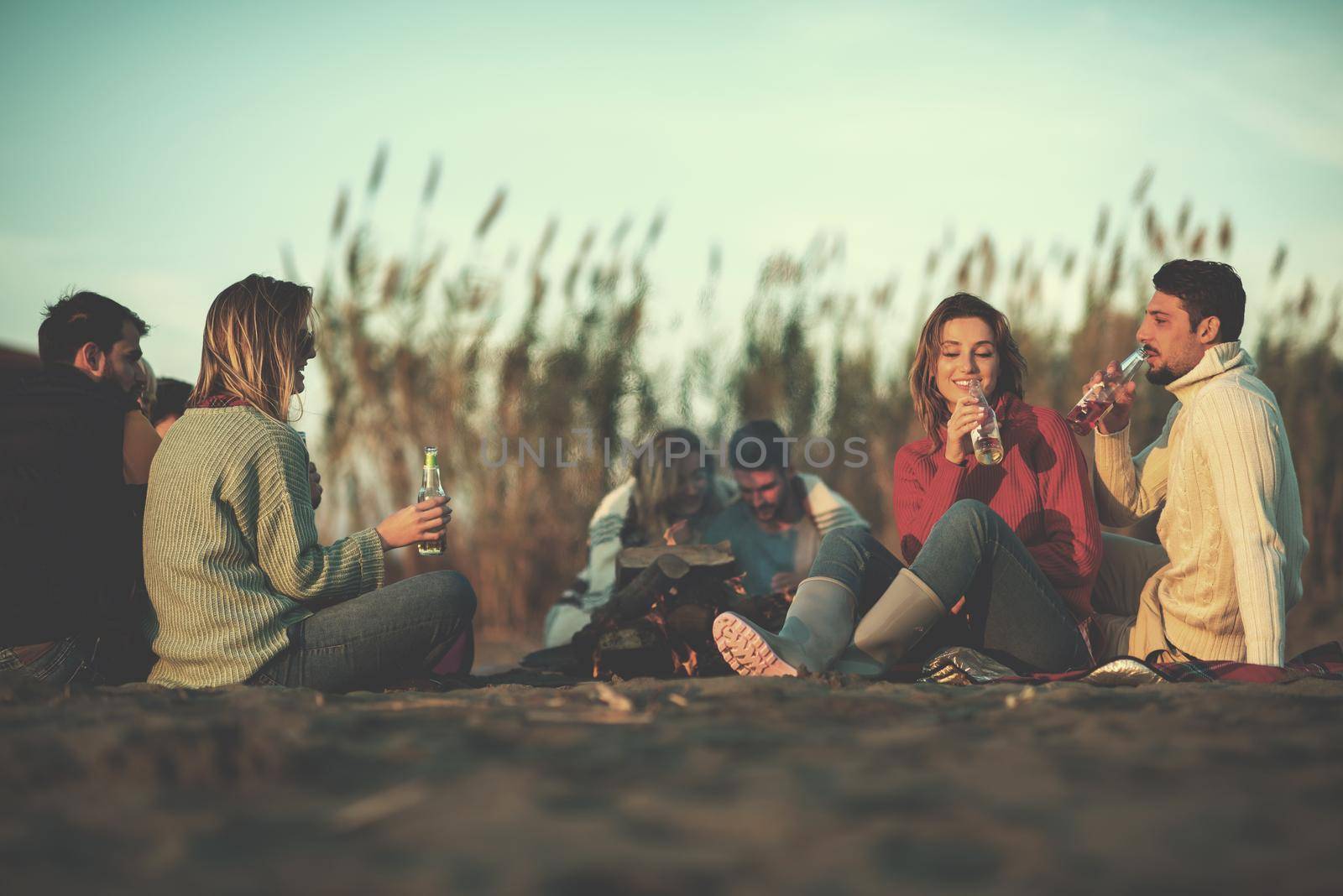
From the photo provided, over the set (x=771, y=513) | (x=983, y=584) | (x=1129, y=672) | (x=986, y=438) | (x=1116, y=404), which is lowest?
(x=1129, y=672)

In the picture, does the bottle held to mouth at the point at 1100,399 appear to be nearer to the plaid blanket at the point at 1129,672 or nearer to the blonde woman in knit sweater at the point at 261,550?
the plaid blanket at the point at 1129,672

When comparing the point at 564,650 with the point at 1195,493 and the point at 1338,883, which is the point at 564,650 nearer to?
the point at 1195,493

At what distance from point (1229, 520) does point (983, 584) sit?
0.67 m

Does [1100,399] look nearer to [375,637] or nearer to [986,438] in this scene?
[986,438]

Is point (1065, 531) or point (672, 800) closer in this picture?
point (672, 800)

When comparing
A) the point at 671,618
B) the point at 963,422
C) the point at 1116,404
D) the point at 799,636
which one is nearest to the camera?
the point at 799,636

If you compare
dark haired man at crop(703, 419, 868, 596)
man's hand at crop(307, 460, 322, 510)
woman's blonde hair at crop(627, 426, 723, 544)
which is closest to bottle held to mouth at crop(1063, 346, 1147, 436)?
dark haired man at crop(703, 419, 868, 596)

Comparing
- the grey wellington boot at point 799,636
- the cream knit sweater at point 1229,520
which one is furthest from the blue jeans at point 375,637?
the cream knit sweater at point 1229,520

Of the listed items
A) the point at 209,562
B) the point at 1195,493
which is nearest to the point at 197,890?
the point at 209,562

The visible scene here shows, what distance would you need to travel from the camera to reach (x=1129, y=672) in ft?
10.1

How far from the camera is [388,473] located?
695cm

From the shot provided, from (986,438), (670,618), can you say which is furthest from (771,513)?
(986,438)

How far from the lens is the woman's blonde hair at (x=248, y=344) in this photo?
9.96 ft

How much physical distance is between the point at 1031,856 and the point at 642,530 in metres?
4.42
